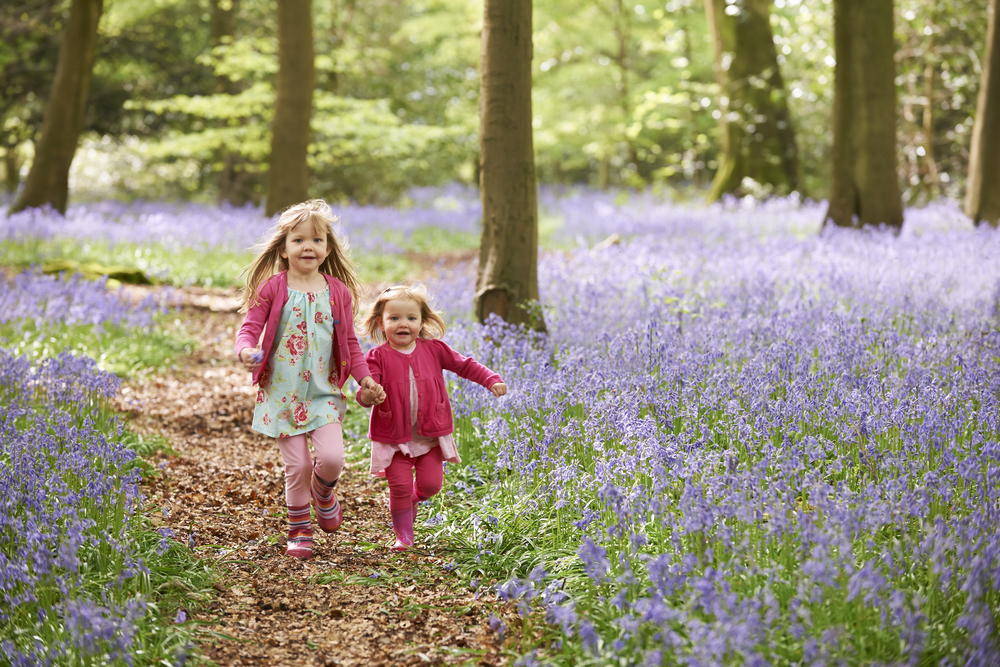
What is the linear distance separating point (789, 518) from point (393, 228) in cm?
1471

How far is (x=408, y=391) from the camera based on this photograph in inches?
150

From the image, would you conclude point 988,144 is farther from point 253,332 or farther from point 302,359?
point 253,332

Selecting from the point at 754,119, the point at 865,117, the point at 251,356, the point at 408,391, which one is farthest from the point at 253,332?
the point at 754,119

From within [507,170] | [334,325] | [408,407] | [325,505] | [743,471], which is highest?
[507,170]

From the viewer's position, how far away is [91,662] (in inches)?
97.3

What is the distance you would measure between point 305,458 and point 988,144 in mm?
10819

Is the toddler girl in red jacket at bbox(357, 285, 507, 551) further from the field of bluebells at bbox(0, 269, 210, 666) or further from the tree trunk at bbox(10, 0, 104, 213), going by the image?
the tree trunk at bbox(10, 0, 104, 213)

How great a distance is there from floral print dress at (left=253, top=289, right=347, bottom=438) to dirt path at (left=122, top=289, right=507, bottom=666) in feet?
2.17

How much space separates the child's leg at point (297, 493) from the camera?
379cm

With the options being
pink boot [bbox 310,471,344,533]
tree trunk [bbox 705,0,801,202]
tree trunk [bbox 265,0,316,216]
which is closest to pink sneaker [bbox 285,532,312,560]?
pink boot [bbox 310,471,344,533]

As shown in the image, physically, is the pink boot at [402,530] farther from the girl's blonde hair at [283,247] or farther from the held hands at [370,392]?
the girl's blonde hair at [283,247]

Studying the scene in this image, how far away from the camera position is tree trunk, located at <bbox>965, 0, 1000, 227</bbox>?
10.6 m

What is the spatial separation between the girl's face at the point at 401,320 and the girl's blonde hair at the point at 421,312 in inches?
1.0

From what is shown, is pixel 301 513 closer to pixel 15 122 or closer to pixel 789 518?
pixel 789 518
